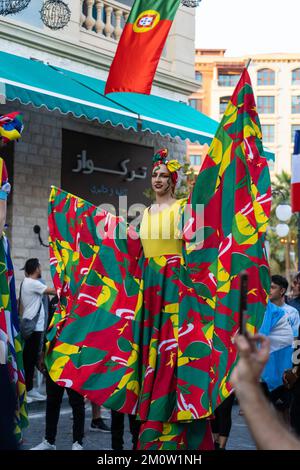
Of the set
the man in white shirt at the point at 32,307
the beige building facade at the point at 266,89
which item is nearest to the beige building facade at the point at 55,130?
the man in white shirt at the point at 32,307

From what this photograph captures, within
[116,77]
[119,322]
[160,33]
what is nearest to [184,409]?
[119,322]

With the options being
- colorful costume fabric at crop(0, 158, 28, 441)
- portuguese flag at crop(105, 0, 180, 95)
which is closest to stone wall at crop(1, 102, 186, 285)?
portuguese flag at crop(105, 0, 180, 95)

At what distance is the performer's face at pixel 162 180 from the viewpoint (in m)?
5.93

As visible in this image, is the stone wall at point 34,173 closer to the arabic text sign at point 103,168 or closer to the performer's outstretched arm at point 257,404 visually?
the arabic text sign at point 103,168

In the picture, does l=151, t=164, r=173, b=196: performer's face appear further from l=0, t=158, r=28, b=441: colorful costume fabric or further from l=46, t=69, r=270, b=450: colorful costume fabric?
l=0, t=158, r=28, b=441: colorful costume fabric

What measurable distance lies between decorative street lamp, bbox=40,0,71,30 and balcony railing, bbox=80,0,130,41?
4.82 feet

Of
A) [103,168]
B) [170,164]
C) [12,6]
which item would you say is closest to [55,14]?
[12,6]

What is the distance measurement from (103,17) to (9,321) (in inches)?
447

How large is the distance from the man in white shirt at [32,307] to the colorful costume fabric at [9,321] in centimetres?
400

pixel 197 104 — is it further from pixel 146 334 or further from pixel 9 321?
pixel 9 321

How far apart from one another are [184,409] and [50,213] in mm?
1799

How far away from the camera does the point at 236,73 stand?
92188mm

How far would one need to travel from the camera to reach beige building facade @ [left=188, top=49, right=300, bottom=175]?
8769 centimetres

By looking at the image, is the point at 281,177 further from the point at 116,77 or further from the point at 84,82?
the point at 116,77
